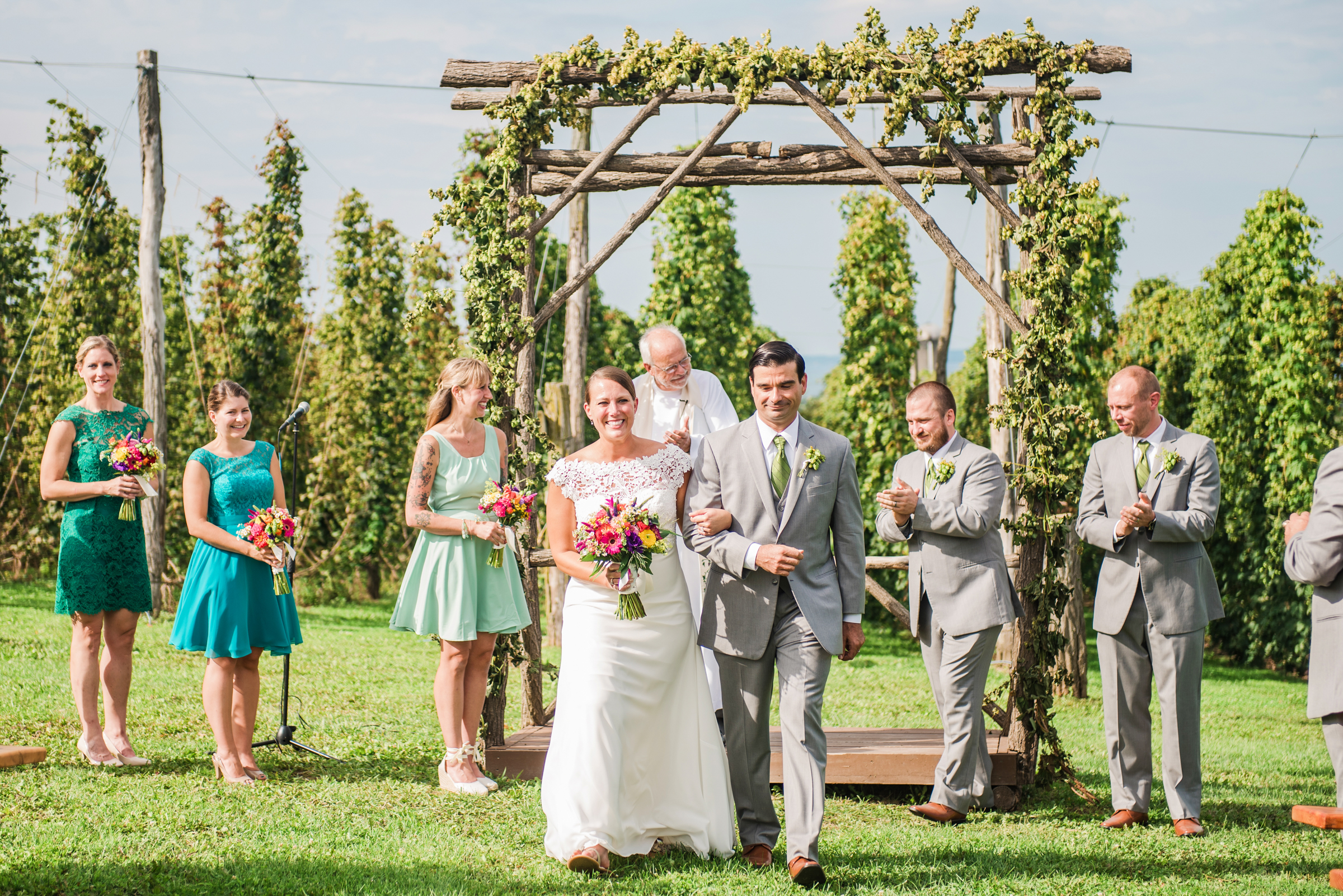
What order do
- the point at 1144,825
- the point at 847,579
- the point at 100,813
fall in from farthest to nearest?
the point at 1144,825, the point at 100,813, the point at 847,579

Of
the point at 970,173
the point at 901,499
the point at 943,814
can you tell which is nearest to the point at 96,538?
the point at 901,499

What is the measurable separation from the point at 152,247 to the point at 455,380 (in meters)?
8.80

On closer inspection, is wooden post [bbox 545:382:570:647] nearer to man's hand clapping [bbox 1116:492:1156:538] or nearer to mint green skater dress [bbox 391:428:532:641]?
mint green skater dress [bbox 391:428:532:641]

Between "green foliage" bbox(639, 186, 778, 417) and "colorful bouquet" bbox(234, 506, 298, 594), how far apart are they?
10854 mm

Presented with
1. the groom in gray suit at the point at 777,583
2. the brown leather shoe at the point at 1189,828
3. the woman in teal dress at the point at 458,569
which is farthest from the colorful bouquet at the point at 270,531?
the brown leather shoe at the point at 1189,828

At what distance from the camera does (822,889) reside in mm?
4121

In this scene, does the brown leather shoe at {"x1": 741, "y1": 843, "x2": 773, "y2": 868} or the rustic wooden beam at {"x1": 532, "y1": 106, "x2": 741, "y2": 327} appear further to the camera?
the rustic wooden beam at {"x1": 532, "y1": 106, "x2": 741, "y2": 327}

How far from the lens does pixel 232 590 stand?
5559 mm

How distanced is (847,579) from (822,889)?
1.16m

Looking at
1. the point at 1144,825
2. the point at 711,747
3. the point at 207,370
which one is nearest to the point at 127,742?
the point at 711,747

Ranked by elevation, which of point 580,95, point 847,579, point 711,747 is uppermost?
point 580,95

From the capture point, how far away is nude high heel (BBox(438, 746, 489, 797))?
559 centimetres

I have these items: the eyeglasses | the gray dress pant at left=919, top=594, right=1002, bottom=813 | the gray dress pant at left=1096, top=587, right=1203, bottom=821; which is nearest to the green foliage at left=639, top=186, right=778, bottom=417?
the eyeglasses

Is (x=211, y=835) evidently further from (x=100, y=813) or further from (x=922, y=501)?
(x=922, y=501)
